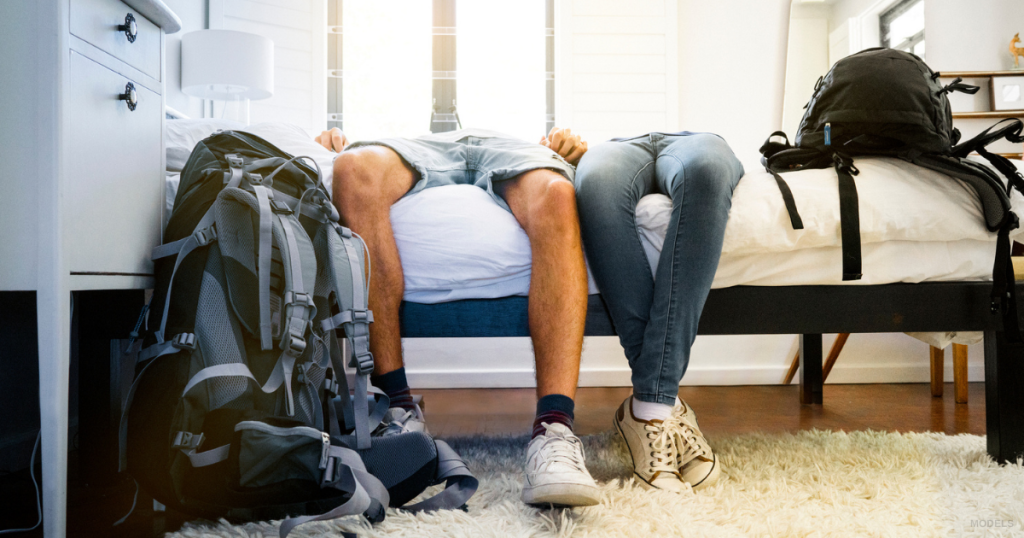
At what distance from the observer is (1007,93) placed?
7.28 ft

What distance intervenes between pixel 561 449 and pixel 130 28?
97 centimetres

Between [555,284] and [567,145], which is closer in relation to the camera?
[555,284]

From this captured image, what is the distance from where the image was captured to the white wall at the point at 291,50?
2.46m

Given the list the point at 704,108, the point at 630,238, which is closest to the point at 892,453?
the point at 630,238

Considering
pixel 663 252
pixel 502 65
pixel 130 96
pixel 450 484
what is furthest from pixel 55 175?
pixel 502 65

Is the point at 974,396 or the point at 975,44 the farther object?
the point at 975,44

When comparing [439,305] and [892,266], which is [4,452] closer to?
[439,305]

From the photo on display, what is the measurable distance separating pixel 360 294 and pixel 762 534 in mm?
723

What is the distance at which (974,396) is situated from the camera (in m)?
1.99

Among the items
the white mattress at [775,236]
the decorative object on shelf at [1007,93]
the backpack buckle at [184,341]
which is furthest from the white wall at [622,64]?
the backpack buckle at [184,341]

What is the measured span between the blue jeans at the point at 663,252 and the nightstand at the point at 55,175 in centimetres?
80

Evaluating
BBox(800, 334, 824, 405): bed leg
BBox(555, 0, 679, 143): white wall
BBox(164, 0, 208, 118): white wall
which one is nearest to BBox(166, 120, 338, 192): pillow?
BBox(164, 0, 208, 118): white wall

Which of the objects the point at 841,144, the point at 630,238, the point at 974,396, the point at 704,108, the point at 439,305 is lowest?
the point at 974,396

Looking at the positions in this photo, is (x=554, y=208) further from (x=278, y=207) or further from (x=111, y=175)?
(x=111, y=175)
